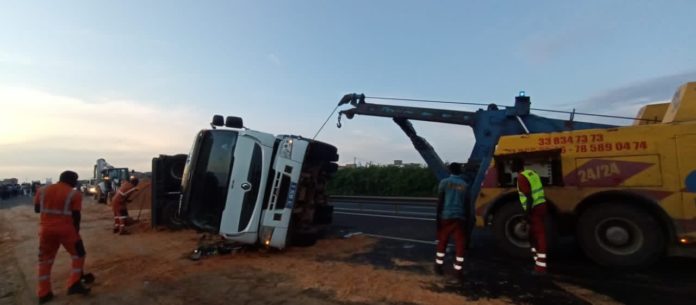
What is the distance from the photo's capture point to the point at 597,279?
5.80 m

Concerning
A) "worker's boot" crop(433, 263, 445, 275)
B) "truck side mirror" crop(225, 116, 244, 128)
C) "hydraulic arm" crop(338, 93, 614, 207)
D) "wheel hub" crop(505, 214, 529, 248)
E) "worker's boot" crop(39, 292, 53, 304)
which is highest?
"hydraulic arm" crop(338, 93, 614, 207)

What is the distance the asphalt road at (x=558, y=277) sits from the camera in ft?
16.6

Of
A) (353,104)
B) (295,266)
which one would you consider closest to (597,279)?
(295,266)

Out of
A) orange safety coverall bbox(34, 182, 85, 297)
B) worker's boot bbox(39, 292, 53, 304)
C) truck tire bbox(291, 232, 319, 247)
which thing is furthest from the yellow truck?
worker's boot bbox(39, 292, 53, 304)

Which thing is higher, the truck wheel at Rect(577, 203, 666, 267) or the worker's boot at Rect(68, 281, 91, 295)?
the truck wheel at Rect(577, 203, 666, 267)

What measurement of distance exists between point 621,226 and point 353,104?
6956 millimetres

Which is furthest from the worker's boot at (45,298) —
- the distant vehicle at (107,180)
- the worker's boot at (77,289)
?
the distant vehicle at (107,180)

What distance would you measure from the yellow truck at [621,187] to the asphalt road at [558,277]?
35 cm

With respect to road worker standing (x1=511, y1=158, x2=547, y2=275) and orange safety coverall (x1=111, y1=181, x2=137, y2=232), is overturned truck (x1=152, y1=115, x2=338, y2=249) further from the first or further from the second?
orange safety coverall (x1=111, y1=181, x2=137, y2=232)

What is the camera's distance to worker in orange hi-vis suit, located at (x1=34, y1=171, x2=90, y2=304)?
560cm

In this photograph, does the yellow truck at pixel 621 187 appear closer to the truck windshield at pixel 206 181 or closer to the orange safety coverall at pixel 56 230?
the truck windshield at pixel 206 181

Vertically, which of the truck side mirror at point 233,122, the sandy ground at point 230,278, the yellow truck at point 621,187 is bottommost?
the sandy ground at point 230,278

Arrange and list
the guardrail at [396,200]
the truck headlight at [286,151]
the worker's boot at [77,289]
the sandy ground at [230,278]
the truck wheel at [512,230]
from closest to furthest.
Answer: the sandy ground at [230,278] → the worker's boot at [77,289] → the truck wheel at [512,230] → the truck headlight at [286,151] → the guardrail at [396,200]

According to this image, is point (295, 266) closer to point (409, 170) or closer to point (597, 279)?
point (597, 279)
